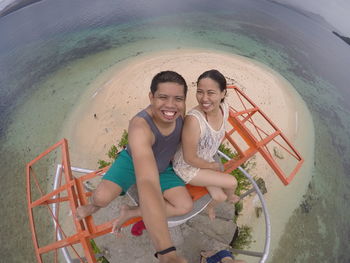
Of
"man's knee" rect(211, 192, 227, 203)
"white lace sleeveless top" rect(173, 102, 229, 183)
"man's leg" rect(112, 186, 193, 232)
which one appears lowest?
"man's knee" rect(211, 192, 227, 203)

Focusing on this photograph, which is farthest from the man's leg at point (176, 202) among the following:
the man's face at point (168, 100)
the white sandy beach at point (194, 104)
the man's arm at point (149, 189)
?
the white sandy beach at point (194, 104)

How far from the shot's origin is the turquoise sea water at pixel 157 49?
8.41 metres

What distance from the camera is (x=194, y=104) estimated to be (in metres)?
10.2

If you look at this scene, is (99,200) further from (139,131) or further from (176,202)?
(139,131)

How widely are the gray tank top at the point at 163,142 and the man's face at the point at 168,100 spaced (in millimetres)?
159

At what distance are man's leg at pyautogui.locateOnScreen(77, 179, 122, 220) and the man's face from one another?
3.74 feet

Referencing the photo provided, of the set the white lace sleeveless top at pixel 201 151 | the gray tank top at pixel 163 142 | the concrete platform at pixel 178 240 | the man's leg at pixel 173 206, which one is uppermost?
the gray tank top at pixel 163 142

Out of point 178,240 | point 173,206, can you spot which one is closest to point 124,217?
point 173,206

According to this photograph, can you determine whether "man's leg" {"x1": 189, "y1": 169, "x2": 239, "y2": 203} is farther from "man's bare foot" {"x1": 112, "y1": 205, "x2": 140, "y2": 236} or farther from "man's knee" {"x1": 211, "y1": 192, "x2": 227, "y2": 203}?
"man's bare foot" {"x1": 112, "y1": 205, "x2": 140, "y2": 236}

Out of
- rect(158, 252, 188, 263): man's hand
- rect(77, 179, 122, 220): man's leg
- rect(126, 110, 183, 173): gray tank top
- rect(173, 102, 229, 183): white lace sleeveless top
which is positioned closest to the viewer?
rect(158, 252, 188, 263): man's hand

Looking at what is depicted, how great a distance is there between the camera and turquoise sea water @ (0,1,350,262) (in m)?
8.41

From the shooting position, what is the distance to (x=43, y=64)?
15.1m

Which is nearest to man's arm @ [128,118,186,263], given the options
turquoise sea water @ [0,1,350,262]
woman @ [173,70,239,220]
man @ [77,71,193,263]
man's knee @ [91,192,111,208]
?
man @ [77,71,193,263]

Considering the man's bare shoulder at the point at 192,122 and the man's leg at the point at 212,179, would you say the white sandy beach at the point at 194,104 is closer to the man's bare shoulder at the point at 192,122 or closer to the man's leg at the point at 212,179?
the man's leg at the point at 212,179
